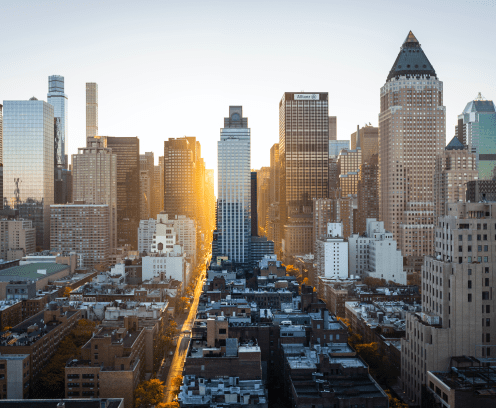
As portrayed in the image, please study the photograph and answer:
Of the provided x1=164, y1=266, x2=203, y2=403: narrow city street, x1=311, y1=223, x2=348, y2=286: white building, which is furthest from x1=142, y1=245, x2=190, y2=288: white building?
x1=311, y1=223, x2=348, y2=286: white building

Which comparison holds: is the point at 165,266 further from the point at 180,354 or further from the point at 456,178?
the point at 456,178

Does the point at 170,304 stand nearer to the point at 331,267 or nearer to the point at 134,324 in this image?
the point at 134,324

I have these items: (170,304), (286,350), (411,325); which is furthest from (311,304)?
(170,304)

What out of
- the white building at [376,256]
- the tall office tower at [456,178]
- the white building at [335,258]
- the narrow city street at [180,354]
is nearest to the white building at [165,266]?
the narrow city street at [180,354]

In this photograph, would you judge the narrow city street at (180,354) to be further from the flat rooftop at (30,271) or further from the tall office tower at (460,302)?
the flat rooftop at (30,271)

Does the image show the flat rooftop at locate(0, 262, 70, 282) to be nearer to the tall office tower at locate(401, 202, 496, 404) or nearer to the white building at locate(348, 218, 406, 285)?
the white building at locate(348, 218, 406, 285)

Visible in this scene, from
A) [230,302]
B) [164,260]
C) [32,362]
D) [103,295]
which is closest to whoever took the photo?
[32,362]

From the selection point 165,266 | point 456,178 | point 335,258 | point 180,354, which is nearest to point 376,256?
point 335,258
